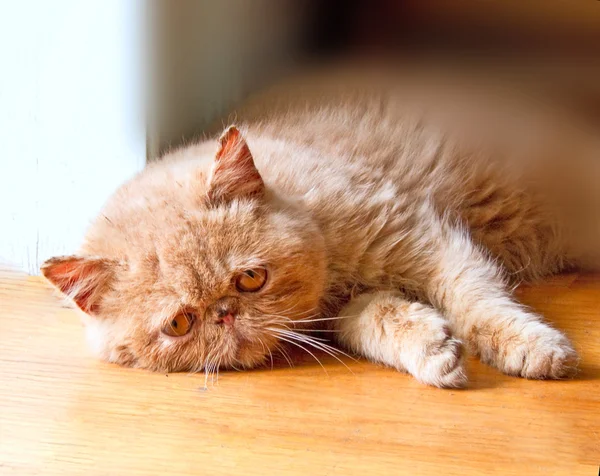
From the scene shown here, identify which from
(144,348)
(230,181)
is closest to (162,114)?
(230,181)

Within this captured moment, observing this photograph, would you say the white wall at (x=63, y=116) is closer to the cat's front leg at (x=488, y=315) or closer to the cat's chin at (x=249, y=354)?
the cat's chin at (x=249, y=354)

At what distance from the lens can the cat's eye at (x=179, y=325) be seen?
1.81m

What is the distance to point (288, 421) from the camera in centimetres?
169

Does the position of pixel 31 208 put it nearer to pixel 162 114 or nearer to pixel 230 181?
pixel 162 114

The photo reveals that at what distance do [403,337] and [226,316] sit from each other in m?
0.43

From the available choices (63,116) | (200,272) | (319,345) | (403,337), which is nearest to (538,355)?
(403,337)

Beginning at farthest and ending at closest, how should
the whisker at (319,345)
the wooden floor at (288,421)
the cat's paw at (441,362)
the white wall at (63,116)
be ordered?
the white wall at (63,116), the whisker at (319,345), the cat's paw at (441,362), the wooden floor at (288,421)

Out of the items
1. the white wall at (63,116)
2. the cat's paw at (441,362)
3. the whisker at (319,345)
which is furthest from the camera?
the white wall at (63,116)

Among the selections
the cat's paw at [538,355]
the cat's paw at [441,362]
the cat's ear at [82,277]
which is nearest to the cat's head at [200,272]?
the cat's ear at [82,277]

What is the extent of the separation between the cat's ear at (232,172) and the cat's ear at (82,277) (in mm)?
307

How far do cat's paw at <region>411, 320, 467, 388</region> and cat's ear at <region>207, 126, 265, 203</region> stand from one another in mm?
562

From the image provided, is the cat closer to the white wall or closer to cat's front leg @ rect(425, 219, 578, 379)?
cat's front leg @ rect(425, 219, 578, 379)

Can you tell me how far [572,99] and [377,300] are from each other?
105cm

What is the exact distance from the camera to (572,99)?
251 cm
